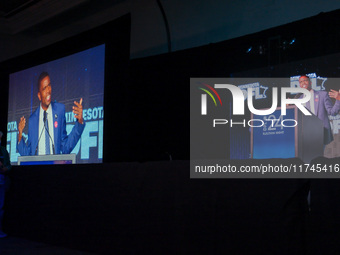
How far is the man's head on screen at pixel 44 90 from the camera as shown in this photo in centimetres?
530

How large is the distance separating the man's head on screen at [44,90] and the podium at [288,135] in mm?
2566

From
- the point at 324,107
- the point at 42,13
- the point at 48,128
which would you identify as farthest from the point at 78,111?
the point at 42,13

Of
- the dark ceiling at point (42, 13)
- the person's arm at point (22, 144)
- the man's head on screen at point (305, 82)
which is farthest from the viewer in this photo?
the dark ceiling at point (42, 13)

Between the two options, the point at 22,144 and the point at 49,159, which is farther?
the point at 22,144

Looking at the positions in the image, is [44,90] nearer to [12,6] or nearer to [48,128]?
[48,128]

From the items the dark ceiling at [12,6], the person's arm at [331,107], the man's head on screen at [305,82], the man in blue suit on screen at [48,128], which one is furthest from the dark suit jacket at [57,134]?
the person's arm at [331,107]

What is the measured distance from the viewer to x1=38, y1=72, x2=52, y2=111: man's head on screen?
5.30 m

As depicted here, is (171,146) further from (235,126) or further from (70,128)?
(70,128)

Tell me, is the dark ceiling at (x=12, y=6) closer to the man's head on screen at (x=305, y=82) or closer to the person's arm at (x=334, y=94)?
the man's head on screen at (x=305, y=82)

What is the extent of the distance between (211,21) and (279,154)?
2048 millimetres

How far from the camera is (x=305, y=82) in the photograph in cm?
438

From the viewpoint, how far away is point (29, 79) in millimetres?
5754

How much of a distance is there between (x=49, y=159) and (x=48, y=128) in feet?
1.25

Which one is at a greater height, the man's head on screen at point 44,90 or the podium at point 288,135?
the man's head on screen at point 44,90
